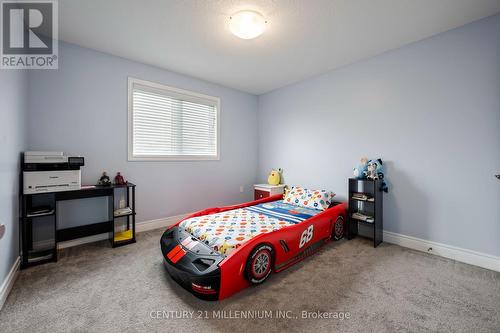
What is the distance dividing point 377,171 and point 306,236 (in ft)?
4.55

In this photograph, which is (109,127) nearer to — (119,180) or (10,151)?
(119,180)

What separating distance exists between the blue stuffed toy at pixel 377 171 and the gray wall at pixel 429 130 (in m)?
0.09

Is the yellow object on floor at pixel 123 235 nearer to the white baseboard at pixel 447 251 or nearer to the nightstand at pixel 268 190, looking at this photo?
the nightstand at pixel 268 190

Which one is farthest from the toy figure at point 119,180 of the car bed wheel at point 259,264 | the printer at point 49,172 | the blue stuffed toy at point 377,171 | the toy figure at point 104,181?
the blue stuffed toy at point 377,171

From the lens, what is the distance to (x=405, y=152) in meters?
2.72

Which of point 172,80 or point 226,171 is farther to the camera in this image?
point 226,171

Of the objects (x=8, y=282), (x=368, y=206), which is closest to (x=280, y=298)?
(x=368, y=206)

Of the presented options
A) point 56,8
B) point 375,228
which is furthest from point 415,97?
point 56,8

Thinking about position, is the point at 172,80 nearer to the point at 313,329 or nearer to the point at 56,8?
the point at 56,8

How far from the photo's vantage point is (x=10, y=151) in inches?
74.0

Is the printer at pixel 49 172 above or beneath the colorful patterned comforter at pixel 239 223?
above

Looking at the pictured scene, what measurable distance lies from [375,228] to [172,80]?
12.2 feet

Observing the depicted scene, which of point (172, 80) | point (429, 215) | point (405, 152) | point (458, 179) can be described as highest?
point (172, 80)

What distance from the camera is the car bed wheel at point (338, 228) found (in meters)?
2.88
